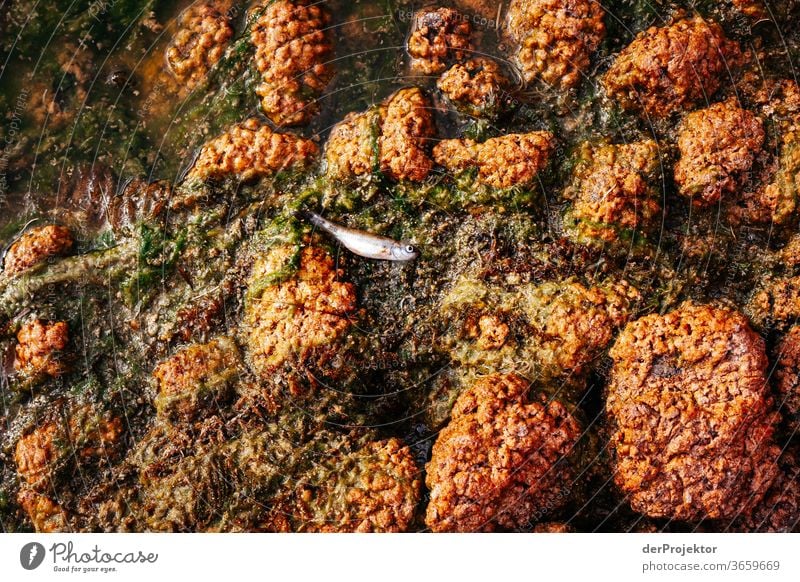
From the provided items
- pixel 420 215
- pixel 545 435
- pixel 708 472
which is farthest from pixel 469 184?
pixel 708 472

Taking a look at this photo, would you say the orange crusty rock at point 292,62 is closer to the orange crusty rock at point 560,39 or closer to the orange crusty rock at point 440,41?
the orange crusty rock at point 440,41

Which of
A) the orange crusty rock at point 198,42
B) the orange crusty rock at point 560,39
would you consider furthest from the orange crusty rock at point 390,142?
the orange crusty rock at point 198,42

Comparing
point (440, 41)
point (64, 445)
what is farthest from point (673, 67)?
point (64, 445)

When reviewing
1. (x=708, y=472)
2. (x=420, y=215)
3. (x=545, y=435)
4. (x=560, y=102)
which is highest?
(x=560, y=102)

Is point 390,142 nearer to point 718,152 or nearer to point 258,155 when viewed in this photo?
point 258,155

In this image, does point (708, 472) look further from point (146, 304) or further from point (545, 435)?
point (146, 304)

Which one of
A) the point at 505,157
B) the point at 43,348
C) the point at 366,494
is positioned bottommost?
the point at 366,494

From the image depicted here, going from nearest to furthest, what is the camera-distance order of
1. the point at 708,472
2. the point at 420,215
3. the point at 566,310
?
the point at 708,472
the point at 566,310
the point at 420,215
